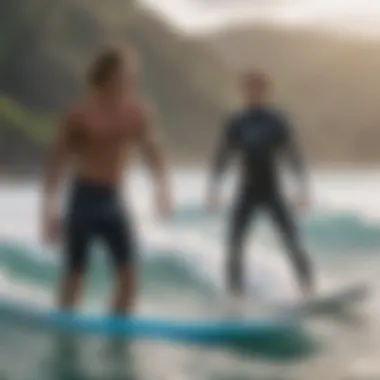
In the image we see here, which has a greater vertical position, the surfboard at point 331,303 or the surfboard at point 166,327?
the surfboard at point 331,303

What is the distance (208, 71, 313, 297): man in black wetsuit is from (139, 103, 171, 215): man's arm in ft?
0.19

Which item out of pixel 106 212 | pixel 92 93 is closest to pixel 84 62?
pixel 92 93

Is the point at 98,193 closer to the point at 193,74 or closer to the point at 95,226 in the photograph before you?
the point at 95,226

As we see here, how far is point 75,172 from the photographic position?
103cm

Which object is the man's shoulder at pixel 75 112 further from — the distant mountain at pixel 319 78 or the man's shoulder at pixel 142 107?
the distant mountain at pixel 319 78

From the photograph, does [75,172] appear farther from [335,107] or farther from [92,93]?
[335,107]

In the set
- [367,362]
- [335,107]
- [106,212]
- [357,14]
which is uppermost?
[357,14]

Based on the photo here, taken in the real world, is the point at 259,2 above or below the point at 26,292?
above

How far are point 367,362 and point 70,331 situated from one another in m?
0.35

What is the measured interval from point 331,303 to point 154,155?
0.28 meters

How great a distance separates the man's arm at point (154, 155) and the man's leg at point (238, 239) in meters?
0.08

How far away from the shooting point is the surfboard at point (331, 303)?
1011 mm

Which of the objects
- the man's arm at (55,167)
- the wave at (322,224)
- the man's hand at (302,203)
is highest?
the man's arm at (55,167)

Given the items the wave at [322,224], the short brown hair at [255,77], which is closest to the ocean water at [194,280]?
→ the wave at [322,224]
